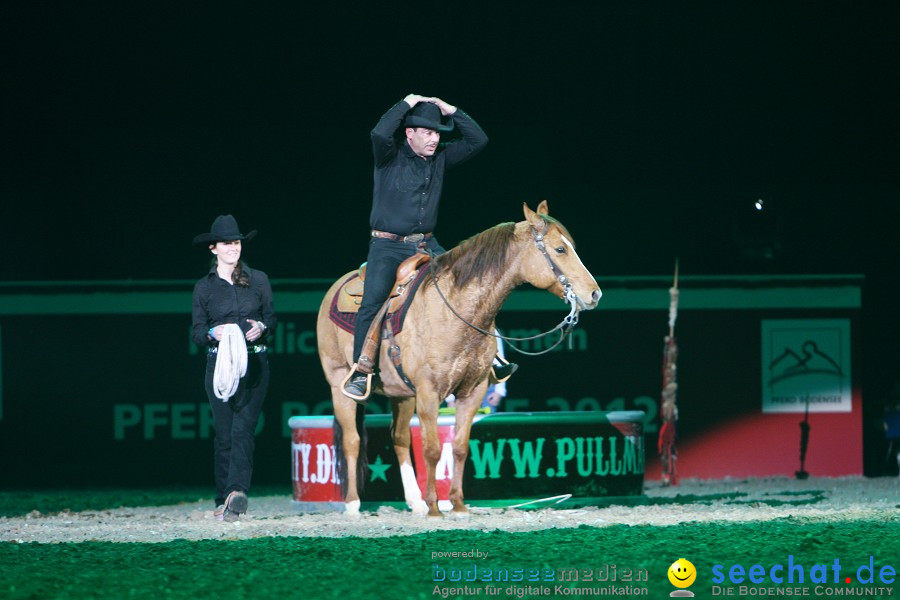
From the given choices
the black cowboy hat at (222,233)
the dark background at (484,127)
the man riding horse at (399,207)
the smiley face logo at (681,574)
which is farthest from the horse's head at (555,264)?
the dark background at (484,127)

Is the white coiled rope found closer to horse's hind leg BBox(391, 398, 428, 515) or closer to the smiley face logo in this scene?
horse's hind leg BBox(391, 398, 428, 515)

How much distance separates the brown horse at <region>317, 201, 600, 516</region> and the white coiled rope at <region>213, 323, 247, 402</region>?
883 millimetres

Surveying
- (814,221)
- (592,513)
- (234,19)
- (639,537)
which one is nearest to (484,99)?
(234,19)

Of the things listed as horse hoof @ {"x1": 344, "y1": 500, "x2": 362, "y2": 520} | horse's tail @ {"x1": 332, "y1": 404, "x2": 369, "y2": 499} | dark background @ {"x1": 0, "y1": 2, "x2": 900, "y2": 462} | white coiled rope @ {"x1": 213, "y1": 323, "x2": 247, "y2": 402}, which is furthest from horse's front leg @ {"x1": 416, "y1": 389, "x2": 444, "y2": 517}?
dark background @ {"x1": 0, "y1": 2, "x2": 900, "y2": 462}

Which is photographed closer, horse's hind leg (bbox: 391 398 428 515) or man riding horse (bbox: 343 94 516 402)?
man riding horse (bbox: 343 94 516 402)

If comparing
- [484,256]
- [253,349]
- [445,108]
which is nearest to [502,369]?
[484,256]

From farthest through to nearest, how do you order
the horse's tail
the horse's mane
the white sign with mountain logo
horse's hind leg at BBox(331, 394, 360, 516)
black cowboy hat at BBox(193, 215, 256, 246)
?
the white sign with mountain logo
the horse's tail
horse's hind leg at BBox(331, 394, 360, 516)
black cowboy hat at BBox(193, 215, 256, 246)
the horse's mane

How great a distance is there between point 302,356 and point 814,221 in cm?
576

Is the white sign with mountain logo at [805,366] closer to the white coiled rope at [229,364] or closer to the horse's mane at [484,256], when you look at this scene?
the horse's mane at [484,256]

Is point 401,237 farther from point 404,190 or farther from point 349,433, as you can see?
point 349,433

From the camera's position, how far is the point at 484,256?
814 cm

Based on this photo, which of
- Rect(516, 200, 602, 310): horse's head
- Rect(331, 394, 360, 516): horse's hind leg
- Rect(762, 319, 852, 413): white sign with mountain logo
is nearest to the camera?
Rect(516, 200, 602, 310): horse's head

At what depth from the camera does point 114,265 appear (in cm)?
1433

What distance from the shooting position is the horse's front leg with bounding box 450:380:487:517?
832 centimetres
